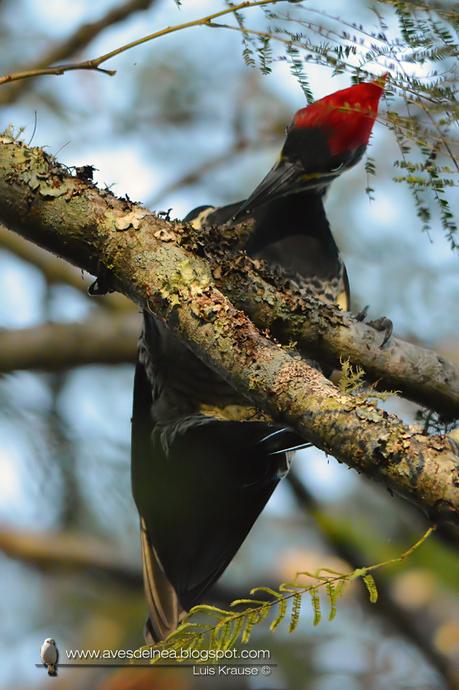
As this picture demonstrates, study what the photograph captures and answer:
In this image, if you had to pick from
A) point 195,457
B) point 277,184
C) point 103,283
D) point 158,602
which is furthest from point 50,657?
point 277,184

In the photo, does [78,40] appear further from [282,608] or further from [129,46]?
[282,608]

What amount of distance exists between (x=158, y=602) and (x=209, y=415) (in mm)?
770

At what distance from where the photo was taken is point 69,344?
443cm

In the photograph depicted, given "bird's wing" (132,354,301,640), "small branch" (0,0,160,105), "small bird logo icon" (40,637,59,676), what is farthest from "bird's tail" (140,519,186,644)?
"small branch" (0,0,160,105)

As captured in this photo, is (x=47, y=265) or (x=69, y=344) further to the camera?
(x=47, y=265)

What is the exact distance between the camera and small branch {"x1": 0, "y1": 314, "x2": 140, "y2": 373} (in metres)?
4.34

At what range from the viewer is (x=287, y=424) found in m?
2.02

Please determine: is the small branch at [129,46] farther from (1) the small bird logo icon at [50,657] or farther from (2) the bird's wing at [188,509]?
(1) the small bird logo icon at [50,657]

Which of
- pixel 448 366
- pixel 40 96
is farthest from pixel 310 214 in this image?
pixel 40 96

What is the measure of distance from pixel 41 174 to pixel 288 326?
0.86m

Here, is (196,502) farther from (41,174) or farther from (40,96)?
(40,96)

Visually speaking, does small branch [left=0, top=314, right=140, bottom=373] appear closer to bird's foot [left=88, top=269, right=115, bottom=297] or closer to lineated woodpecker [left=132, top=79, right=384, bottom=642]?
lineated woodpecker [left=132, top=79, right=384, bottom=642]

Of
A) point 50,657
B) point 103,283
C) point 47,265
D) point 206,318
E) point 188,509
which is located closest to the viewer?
point 206,318

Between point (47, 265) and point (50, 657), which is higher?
point (47, 265)
